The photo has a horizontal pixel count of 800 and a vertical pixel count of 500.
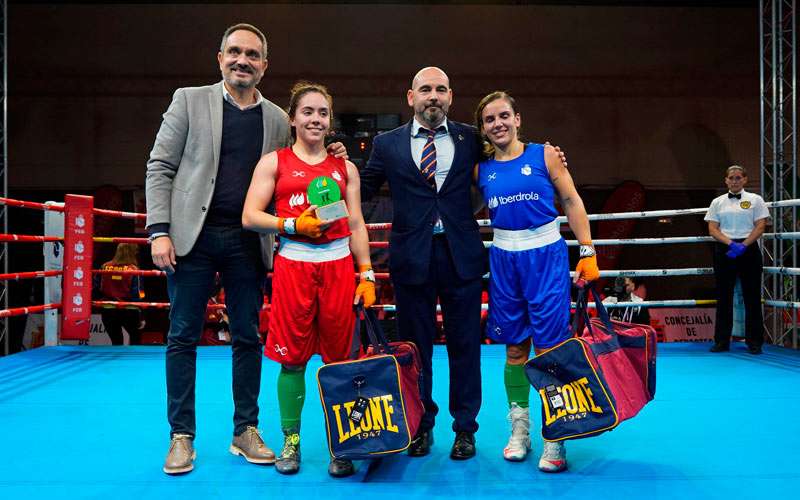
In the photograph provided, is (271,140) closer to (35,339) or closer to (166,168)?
(166,168)

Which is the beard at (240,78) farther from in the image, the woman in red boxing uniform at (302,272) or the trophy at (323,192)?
the trophy at (323,192)

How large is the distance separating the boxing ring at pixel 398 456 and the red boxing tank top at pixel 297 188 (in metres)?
0.75

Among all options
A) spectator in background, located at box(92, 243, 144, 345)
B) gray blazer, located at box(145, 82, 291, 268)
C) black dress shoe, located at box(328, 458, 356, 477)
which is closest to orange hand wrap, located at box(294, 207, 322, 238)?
gray blazer, located at box(145, 82, 291, 268)

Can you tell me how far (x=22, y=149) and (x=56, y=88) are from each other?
1053 mm

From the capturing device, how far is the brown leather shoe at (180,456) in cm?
192

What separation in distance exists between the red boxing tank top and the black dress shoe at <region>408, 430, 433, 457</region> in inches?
29.2

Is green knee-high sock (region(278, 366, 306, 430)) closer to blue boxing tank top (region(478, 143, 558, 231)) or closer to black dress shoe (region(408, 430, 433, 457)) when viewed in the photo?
black dress shoe (region(408, 430, 433, 457))

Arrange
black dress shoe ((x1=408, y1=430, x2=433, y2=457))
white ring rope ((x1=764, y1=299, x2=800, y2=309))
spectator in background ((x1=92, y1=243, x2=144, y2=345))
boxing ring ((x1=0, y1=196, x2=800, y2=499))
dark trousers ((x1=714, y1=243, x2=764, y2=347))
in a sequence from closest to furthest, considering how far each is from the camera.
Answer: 1. boxing ring ((x1=0, y1=196, x2=800, y2=499))
2. black dress shoe ((x1=408, y1=430, x2=433, y2=457))
3. white ring rope ((x1=764, y1=299, x2=800, y2=309))
4. dark trousers ((x1=714, y1=243, x2=764, y2=347))
5. spectator in background ((x1=92, y1=243, x2=144, y2=345))

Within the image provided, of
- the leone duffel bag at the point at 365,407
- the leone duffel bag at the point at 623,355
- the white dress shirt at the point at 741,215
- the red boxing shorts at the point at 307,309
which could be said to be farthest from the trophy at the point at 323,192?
the white dress shirt at the point at 741,215

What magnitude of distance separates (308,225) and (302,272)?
18 centimetres

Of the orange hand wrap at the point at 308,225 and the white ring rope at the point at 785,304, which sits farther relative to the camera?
the white ring rope at the point at 785,304

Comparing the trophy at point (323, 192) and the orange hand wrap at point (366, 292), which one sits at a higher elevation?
the trophy at point (323, 192)

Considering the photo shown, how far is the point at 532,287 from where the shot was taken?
209 cm

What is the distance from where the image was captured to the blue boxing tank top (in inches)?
82.4
